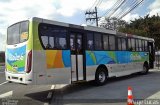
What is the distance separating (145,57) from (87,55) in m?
8.83

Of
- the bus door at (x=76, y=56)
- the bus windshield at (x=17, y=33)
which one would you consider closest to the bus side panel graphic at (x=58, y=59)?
the bus door at (x=76, y=56)

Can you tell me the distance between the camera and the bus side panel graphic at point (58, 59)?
1216cm

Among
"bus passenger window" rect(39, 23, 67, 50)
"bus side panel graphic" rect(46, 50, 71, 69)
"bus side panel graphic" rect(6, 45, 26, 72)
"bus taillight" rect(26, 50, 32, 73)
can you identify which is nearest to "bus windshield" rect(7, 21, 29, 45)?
"bus side panel graphic" rect(6, 45, 26, 72)

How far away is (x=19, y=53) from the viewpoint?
477 inches

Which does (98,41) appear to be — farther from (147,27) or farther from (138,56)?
(147,27)

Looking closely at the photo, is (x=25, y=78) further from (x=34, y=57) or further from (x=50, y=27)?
(x=50, y=27)

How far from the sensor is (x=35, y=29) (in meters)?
11.7

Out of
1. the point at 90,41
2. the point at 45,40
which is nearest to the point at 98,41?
the point at 90,41

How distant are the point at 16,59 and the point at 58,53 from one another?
180cm

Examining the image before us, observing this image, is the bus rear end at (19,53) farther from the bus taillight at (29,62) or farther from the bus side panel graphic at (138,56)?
the bus side panel graphic at (138,56)

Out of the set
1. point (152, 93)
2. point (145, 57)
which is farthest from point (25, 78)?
point (145, 57)

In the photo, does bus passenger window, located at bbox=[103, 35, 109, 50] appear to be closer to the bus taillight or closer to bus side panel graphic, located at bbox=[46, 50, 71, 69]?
bus side panel graphic, located at bbox=[46, 50, 71, 69]

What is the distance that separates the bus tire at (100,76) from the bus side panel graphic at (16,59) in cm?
473

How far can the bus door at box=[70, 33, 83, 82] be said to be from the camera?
534 inches
